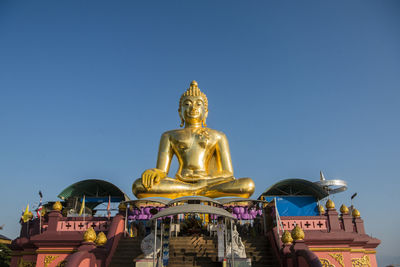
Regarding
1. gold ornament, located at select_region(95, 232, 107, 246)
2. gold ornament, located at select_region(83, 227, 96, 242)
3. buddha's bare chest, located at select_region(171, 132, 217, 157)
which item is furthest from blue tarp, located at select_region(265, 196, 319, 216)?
gold ornament, located at select_region(83, 227, 96, 242)

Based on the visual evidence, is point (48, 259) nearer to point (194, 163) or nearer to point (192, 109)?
point (194, 163)

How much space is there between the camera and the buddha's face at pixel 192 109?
60.3 ft

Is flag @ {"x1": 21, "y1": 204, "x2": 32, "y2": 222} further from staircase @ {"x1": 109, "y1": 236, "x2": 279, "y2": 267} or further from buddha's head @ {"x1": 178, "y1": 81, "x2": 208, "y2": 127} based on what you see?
buddha's head @ {"x1": 178, "y1": 81, "x2": 208, "y2": 127}

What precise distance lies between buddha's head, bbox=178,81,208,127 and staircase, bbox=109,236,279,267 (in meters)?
8.20

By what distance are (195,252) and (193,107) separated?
30.2 ft

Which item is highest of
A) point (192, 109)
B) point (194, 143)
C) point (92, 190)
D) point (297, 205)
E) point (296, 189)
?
point (192, 109)

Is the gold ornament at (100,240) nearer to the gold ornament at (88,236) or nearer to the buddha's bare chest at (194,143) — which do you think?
the gold ornament at (88,236)

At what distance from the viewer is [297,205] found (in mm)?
25781

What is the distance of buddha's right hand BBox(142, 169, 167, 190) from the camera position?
581 inches

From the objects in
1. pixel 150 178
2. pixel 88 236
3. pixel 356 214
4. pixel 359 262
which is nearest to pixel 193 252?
pixel 88 236

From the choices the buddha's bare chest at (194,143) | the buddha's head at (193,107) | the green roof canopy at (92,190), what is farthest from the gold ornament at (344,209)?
the green roof canopy at (92,190)

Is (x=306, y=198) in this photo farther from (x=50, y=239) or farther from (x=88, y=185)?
(x=50, y=239)

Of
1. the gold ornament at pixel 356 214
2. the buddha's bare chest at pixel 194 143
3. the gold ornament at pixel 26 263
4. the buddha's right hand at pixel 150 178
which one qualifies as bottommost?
the gold ornament at pixel 26 263

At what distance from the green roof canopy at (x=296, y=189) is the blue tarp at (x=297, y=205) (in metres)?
0.36
